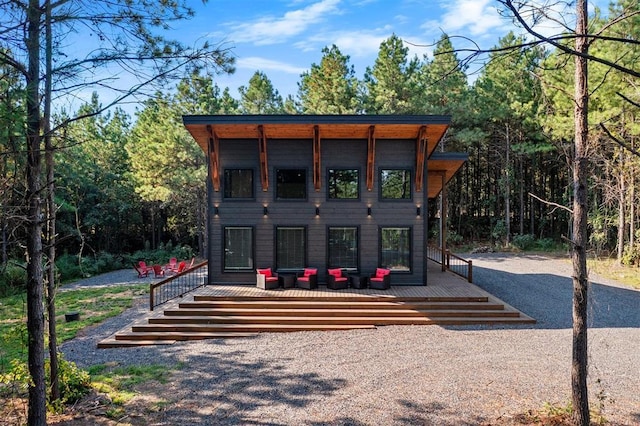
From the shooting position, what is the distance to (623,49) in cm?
1152

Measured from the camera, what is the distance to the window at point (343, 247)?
1180 cm

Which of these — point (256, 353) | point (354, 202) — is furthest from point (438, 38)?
point (354, 202)

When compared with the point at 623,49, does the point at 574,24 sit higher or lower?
lower

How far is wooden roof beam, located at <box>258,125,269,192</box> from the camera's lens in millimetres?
11056

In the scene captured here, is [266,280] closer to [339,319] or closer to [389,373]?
[339,319]

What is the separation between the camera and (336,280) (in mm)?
10914

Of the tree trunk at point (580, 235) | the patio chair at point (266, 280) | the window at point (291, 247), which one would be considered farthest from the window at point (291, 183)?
the tree trunk at point (580, 235)

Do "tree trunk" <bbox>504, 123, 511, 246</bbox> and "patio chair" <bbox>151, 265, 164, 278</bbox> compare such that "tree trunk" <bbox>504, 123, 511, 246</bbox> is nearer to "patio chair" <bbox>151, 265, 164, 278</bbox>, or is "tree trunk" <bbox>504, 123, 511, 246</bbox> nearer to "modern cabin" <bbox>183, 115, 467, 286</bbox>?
"modern cabin" <bbox>183, 115, 467, 286</bbox>

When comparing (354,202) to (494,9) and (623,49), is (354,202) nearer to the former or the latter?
(494,9)

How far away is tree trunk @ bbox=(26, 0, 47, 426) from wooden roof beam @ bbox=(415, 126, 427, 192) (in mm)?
9060

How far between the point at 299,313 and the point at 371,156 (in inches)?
200

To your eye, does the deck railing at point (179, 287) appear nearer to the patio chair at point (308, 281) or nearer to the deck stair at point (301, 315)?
the deck stair at point (301, 315)

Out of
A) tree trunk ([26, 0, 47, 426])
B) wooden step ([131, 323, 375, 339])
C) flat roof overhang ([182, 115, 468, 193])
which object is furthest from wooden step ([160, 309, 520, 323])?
tree trunk ([26, 0, 47, 426])

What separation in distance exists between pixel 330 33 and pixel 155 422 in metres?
5.86
